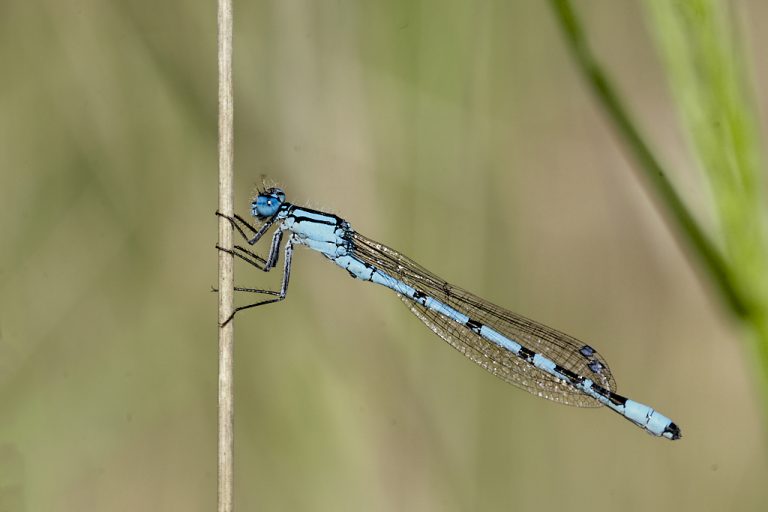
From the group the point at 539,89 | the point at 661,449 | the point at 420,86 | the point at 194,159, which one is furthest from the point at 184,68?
the point at 661,449

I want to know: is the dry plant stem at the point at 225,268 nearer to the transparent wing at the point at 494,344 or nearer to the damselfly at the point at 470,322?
the damselfly at the point at 470,322

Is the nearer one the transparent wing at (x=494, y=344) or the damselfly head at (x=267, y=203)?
the damselfly head at (x=267, y=203)

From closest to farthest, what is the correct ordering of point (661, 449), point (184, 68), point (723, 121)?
point (723, 121), point (184, 68), point (661, 449)

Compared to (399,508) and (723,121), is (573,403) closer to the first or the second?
(399,508)

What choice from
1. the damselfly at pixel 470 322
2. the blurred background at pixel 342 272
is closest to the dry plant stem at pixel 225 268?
the damselfly at pixel 470 322

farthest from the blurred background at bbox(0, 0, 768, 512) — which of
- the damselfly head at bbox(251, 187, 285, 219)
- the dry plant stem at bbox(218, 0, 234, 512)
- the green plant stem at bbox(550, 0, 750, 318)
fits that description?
the dry plant stem at bbox(218, 0, 234, 512)

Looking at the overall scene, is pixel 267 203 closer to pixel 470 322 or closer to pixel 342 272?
pixel 342 272
